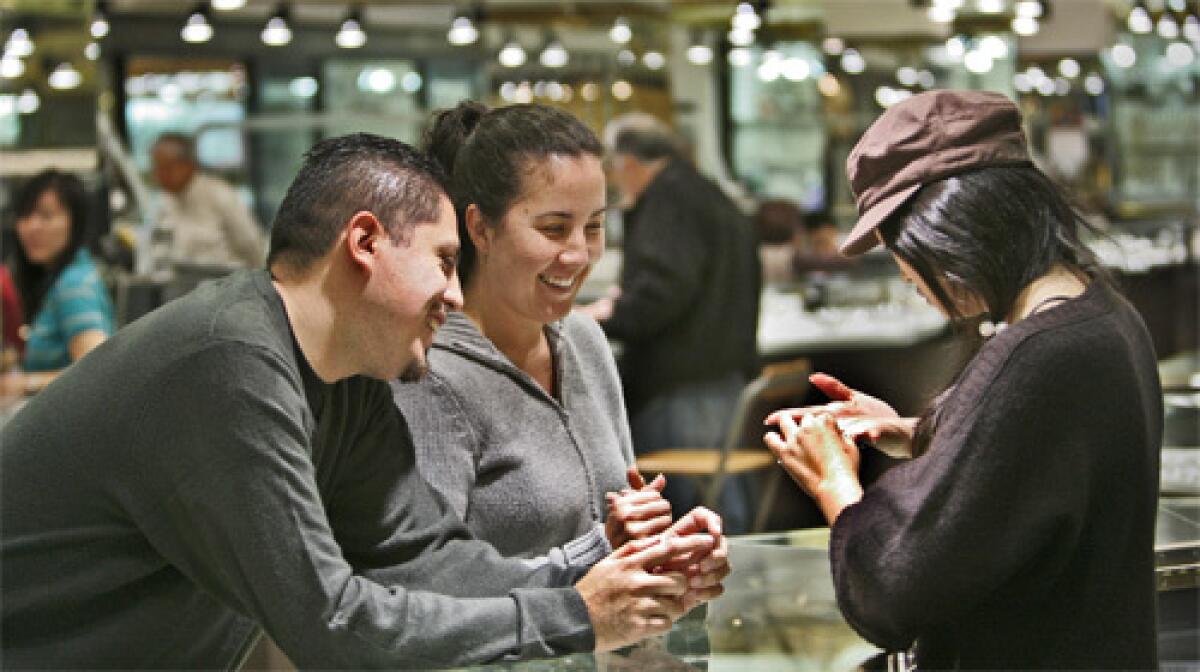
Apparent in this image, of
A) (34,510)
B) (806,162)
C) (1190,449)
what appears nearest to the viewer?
(34,510)

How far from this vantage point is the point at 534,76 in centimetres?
930

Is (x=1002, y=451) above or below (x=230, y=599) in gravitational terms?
above

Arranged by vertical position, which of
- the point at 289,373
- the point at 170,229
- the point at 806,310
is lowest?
the point at 806,310

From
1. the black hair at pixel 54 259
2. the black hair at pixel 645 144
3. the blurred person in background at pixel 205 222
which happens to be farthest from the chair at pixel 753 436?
the blurred person in background at pixel 205 222

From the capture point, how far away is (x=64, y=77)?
6.62 meters

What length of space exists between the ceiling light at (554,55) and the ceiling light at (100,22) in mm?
2357

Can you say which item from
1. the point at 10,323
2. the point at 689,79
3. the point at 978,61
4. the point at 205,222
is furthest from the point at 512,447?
the point at 978,61

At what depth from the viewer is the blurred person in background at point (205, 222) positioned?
7.43 metres

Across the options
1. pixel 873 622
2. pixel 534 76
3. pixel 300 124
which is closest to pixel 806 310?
pixel 534 76

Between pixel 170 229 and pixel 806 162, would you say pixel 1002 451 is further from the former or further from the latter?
pixel 806 162

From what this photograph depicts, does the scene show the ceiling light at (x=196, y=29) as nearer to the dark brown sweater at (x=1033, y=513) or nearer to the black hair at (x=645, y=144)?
the black hair at (x=645, y=144)

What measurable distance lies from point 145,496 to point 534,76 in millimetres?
7639

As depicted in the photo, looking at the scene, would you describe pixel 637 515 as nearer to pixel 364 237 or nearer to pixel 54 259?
pixel 364 237

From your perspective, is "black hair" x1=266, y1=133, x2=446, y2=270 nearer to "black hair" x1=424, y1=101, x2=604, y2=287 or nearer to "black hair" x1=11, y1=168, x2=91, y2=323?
A: "black hair" x1=424, y1=101, x2=604, y2=287
